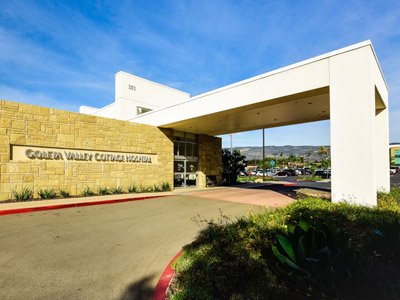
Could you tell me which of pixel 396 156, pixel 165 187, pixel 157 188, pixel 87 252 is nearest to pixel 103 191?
pixel 157 188

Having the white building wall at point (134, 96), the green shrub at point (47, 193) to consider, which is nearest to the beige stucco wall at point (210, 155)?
the white building wall at point (134, 96)

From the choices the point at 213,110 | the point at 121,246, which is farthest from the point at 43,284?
the point at 213,110

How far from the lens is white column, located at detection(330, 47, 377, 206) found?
27.7ft

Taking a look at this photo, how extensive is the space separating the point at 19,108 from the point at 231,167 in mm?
20712

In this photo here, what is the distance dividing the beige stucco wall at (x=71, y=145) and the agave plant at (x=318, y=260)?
12039 millimetres

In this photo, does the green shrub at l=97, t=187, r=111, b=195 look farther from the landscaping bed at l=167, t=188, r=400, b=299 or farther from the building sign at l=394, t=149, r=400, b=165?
the building sign at l=394, t=149, r=400, b=165

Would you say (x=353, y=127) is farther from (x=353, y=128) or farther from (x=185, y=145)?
(x=185, y=145)

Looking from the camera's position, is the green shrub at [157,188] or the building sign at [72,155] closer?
the building sign at [72,155]

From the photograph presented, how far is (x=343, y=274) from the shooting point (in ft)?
9.01

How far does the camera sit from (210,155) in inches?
895

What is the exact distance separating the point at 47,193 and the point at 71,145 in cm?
266

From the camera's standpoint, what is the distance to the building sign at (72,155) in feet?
36.0

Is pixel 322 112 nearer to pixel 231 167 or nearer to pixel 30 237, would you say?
pixel 231 167

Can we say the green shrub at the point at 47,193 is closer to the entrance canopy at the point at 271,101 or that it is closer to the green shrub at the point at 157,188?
the green shrub at the point at 157,188
